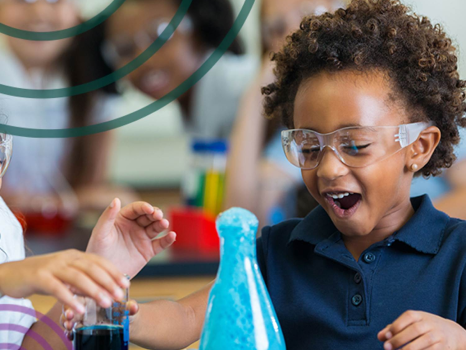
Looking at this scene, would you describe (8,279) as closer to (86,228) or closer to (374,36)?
(374,36)

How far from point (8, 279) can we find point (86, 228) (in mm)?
1606

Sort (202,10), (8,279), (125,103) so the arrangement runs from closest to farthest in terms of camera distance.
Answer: (8,279), (202,10), (125,103)

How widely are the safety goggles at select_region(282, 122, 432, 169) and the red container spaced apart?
973 millimetres

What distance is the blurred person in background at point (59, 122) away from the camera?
2.05m

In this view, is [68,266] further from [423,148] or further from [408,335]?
[423,148]

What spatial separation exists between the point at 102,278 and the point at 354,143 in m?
0.43

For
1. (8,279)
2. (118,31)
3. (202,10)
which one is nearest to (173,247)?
(118,31)

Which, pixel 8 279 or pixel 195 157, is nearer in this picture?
pixel 8 279

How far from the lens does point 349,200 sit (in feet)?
2.90

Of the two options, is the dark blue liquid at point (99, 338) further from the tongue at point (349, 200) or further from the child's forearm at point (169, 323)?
the tongue at point (349, 200)

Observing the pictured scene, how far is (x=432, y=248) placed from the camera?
2.91 ft

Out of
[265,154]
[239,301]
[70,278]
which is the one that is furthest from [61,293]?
[265,154]

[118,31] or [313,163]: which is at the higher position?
[118,31]

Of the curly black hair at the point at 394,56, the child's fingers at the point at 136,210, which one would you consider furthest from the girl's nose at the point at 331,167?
the child's fingers at the point at 136,210
